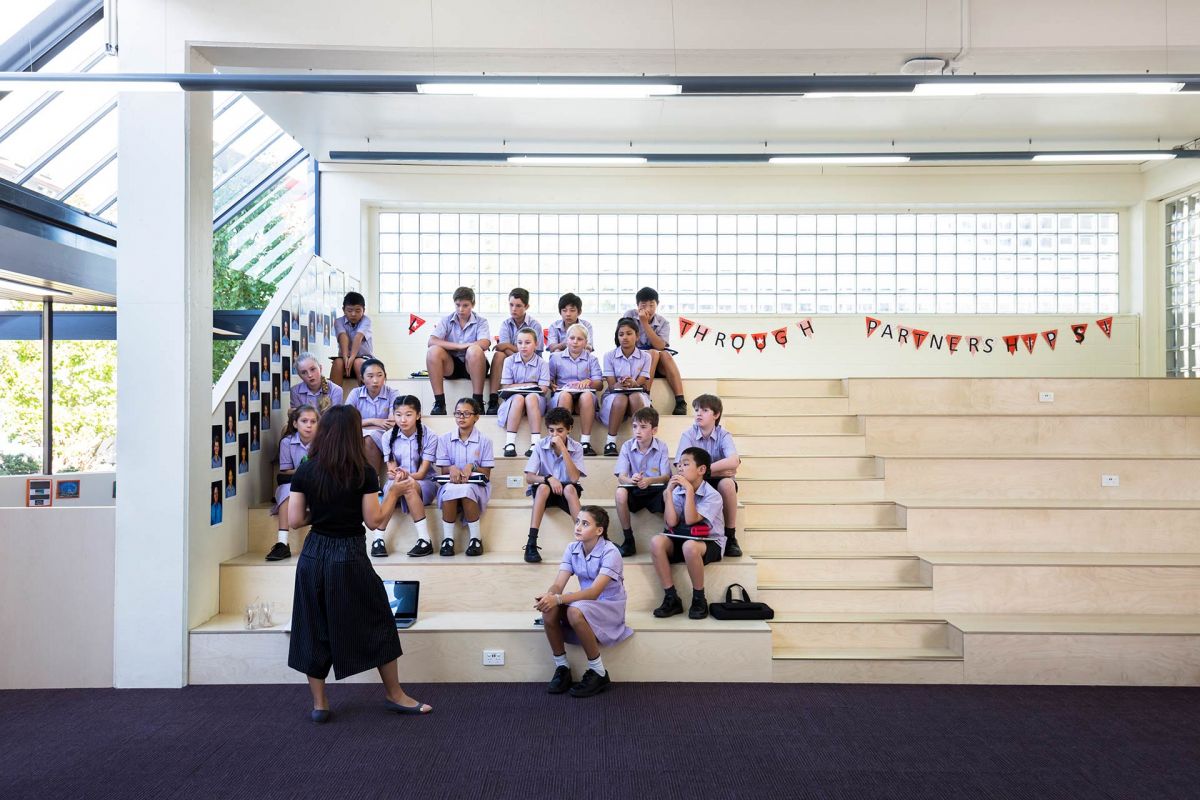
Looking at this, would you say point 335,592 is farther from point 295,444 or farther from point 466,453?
point 295,444

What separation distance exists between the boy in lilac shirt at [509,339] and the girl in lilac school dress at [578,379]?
26 cm

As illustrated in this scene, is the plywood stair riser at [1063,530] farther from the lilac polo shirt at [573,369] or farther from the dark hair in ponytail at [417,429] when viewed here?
the dark hair in ponytail at [417,429]

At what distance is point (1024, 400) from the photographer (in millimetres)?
7285

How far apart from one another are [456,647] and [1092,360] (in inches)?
326

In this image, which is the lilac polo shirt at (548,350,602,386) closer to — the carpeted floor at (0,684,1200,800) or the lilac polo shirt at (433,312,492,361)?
the lilac polo shirt at (433,312,492,361)

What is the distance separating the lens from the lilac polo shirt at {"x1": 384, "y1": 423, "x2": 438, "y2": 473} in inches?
221

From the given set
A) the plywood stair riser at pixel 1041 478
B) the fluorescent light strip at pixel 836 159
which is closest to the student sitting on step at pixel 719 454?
the plywood stair riser at pixel 1041 478

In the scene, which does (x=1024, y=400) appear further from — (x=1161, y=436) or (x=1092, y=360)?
(x=1092, y=360)

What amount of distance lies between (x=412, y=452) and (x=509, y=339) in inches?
76.4

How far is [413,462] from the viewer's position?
5617mm

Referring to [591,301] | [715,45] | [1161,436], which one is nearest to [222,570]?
[715,45]

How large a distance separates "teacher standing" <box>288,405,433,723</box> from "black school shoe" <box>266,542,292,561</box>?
128cm

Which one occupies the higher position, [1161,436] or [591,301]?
[591,301]

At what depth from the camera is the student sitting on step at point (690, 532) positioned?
4.78 meters
